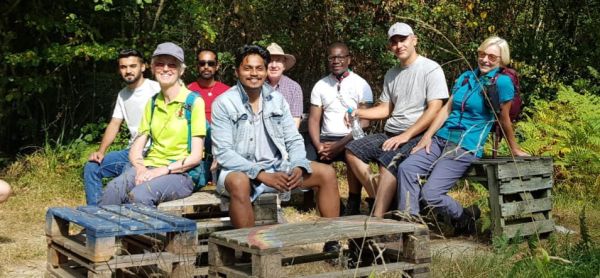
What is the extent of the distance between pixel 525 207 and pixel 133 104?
3.51 metres

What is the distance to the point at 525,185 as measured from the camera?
20.5 feet

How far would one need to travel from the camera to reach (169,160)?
18.8 feet

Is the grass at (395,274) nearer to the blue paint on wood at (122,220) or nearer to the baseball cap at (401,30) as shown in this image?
the blue paint on wood at (122,220)

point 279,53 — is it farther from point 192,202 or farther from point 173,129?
point 192,202

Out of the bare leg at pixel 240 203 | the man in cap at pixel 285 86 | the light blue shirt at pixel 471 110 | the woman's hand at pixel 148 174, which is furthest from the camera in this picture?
the man in cap at pixel 285 86

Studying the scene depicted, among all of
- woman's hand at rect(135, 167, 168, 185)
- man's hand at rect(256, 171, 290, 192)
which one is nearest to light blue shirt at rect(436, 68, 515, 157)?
man's hand at rect(256, 171, 290, 192)

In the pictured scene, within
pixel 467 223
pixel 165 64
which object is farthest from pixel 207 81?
pixel 467 223

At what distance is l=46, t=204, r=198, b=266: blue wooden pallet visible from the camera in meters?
4.13

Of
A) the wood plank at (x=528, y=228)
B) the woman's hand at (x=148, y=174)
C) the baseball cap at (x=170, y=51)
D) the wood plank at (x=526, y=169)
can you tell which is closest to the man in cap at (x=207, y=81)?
the baseball cap at (x=170, y=51)

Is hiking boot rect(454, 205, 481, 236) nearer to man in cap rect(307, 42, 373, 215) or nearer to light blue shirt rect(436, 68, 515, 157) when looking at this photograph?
light blue shirt rect(436, 68, 515, 157)

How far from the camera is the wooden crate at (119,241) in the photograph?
163 inches

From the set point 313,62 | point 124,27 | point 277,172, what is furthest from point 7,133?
point 277,172

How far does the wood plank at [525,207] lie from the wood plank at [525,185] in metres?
0.10

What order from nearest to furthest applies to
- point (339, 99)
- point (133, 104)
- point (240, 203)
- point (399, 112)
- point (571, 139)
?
point (240, 203) → point (399, 112) → point (133, 104) → point (339, 99) → point (571, 139)
